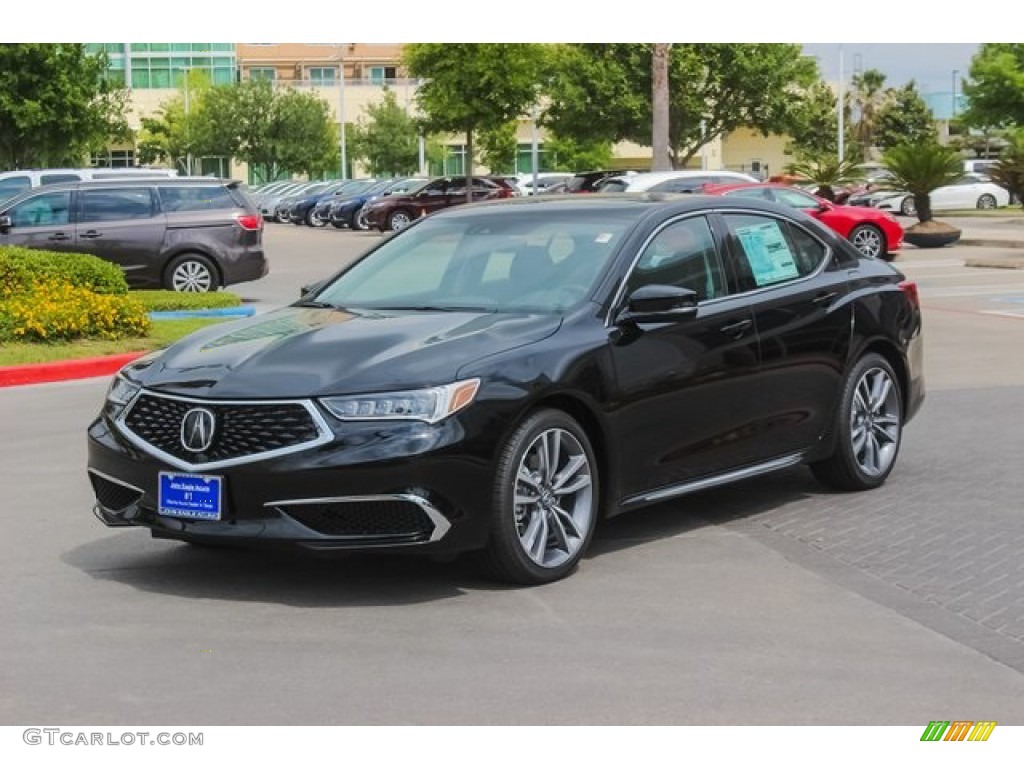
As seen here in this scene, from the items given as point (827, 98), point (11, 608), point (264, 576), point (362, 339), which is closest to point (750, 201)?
point (362, 339)

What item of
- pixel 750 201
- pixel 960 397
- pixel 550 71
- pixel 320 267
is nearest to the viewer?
pixel 750 201

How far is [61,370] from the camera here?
14359 mm

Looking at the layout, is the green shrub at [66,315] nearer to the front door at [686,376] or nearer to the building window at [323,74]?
the front door at [686,376]

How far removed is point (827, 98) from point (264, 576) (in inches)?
3569

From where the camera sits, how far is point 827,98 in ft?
310

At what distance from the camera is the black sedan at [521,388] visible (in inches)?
257

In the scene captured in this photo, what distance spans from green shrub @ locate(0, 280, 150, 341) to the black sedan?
25.1 ft

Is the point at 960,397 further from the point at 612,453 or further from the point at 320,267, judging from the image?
the point at 320,267

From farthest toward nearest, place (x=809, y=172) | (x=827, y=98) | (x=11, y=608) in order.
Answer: (x=827, y=98), (x=809, y=172), (x=11, y=608)

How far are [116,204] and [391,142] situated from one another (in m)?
65.9

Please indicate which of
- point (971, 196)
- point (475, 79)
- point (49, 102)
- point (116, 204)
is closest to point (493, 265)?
point (116, 204)

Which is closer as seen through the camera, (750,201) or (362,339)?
(362,339)

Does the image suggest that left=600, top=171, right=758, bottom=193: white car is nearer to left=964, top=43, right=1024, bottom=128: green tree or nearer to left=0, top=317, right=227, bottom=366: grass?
left=0, top=317, right=227, bottom=366: grass
